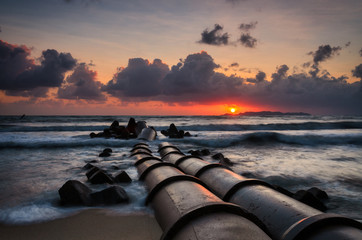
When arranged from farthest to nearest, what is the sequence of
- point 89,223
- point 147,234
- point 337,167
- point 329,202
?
1. point 337,167
2. point 329,202
3. point 89,223
4. point 147,234

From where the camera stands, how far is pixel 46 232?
8.20ft

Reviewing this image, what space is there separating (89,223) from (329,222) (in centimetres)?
244

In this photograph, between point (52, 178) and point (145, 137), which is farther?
point (145, 137)

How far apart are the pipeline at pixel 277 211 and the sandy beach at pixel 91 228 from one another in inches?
37.1

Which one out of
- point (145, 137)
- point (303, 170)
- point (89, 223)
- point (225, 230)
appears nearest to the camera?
point (225, 230)

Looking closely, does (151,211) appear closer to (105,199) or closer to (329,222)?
(105,199)

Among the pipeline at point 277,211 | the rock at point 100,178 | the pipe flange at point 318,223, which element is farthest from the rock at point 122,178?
the pipe flange at point 318,223

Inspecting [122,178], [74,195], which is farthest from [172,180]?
[122,178]

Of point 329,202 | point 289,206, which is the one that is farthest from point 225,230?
point 329,202

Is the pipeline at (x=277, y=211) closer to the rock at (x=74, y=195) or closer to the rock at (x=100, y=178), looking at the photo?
the rock at (x=74, y=195)

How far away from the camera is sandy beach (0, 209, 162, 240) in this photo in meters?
2.41

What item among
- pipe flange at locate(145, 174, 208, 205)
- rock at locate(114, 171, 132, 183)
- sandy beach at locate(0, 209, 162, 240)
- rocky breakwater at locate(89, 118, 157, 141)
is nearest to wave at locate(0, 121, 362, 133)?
rocky breakwater at locate(89, 118, 157, 141)

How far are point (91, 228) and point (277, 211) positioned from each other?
1.99 meters

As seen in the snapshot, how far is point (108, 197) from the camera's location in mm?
3281
